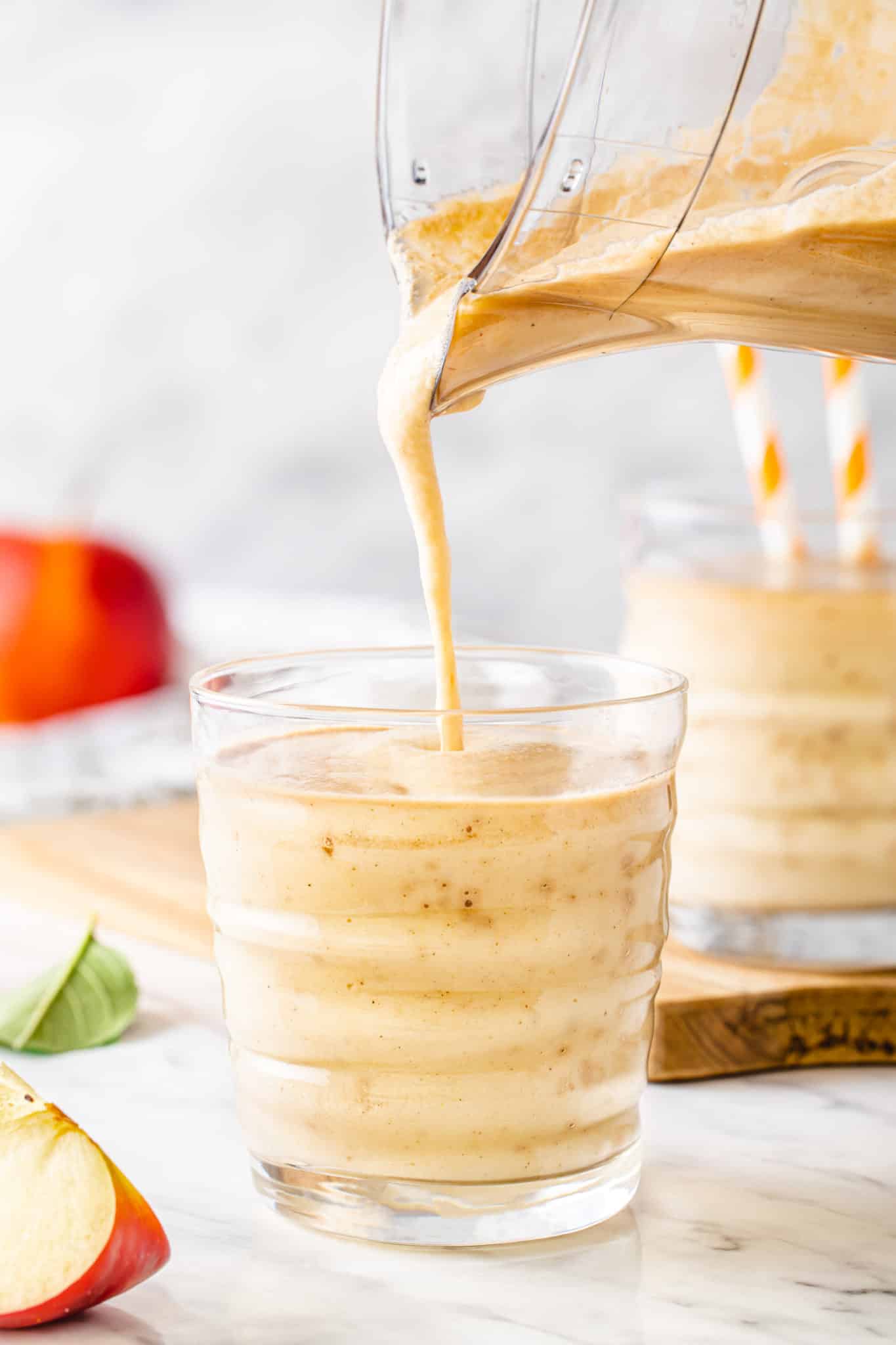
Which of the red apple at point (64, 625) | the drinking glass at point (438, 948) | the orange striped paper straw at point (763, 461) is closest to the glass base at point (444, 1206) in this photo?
the drinking glass at point (438, 948)

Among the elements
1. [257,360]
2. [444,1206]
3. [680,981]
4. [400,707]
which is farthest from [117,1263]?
[257,360]

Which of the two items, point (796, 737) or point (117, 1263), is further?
point (796, 737)

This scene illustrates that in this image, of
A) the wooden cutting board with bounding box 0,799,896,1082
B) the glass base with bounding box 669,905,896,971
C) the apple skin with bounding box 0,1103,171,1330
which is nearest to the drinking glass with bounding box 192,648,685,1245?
the apple skin with bounding box 0,1103,171,1330

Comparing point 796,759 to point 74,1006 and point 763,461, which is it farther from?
→ point 74,1006

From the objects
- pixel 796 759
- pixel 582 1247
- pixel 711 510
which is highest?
pixel 711 510

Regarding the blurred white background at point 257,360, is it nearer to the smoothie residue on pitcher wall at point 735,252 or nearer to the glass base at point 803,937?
the glass base at point 803,937

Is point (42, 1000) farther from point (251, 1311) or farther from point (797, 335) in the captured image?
point (797, 335)

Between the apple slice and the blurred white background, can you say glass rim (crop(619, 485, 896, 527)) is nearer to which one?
the apple slice
